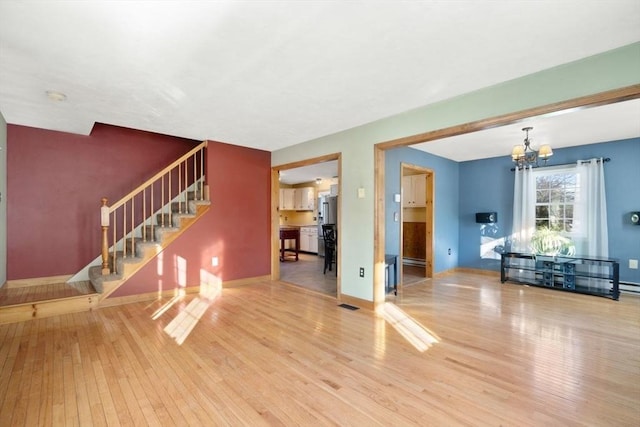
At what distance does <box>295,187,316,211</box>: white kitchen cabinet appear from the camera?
9.57 metres

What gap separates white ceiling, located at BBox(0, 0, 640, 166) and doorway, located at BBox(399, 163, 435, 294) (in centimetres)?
283

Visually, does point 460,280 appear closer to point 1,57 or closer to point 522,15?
point 522,15

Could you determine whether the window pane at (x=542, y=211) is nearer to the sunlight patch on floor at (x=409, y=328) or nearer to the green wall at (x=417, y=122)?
the sunlight patch on floor at (x=409, y=328)

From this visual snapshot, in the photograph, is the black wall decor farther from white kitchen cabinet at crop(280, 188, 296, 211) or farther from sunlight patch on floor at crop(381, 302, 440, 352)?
white kitchen cabinet at crop(280, 188, 296, 211)

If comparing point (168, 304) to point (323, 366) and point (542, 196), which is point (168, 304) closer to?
point (323, 366)

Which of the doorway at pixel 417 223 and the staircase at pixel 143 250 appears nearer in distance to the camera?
the staircase at pixel 143 250

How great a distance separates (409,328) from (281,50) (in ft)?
9.71

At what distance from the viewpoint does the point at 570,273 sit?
186 inches

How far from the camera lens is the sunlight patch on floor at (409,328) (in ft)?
9.16

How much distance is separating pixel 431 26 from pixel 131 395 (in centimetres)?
316

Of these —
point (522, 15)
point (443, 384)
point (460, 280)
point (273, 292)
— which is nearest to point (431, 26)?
point (522, 15)

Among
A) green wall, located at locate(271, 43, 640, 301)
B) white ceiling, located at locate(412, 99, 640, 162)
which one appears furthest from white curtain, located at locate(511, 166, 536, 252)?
green wall, located at locate(271, 43, 640, 301)

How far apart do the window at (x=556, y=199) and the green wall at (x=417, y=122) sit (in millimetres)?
3730

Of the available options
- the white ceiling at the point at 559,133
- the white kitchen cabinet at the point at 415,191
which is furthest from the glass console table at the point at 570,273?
the white ceiling at the point at 559,133
